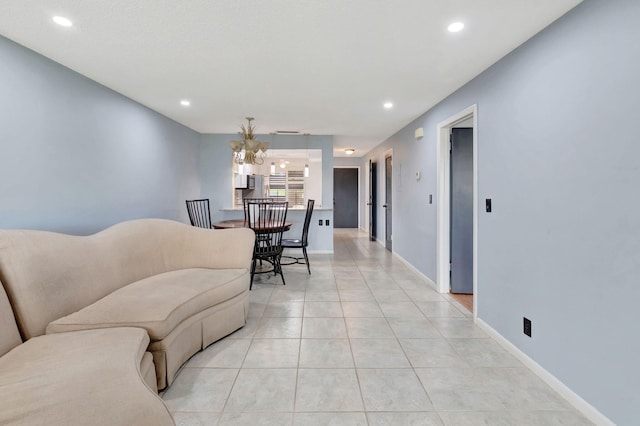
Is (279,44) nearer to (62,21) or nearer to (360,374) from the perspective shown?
(62,21)

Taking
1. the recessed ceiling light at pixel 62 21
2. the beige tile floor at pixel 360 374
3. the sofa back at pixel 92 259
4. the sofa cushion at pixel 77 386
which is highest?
the recessed ceiling light at pixel 62 21

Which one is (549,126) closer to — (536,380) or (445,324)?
(536,380)

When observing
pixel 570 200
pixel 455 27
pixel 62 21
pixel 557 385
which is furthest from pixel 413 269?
pixel 62 21

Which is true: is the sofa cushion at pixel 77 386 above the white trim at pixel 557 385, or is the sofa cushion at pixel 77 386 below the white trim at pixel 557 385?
above

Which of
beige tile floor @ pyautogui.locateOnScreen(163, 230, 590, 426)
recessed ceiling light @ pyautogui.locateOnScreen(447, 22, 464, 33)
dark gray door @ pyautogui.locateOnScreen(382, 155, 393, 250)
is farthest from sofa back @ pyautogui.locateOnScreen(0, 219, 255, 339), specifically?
dark gray door @ pyautogui.locateOnScreen(382, 155, 393, 250)

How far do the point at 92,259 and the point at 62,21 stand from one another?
1588mm

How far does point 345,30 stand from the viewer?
209 centimetres

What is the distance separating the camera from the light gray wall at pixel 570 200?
1498 millimetres

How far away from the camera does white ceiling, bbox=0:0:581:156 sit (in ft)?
6.08

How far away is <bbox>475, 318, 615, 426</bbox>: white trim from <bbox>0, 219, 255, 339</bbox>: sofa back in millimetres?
2289

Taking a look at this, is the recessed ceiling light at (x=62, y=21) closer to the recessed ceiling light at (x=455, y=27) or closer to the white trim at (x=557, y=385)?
the recessed ceiling light at (x=455, y=27)

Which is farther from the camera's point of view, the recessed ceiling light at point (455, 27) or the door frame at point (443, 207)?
the door frame at point (443, 207)

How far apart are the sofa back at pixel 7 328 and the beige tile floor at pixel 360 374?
0.83 metres

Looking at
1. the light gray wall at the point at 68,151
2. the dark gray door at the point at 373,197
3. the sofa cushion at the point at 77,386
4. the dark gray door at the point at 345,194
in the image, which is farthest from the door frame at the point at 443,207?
the dark gray door at the point at 345,194
